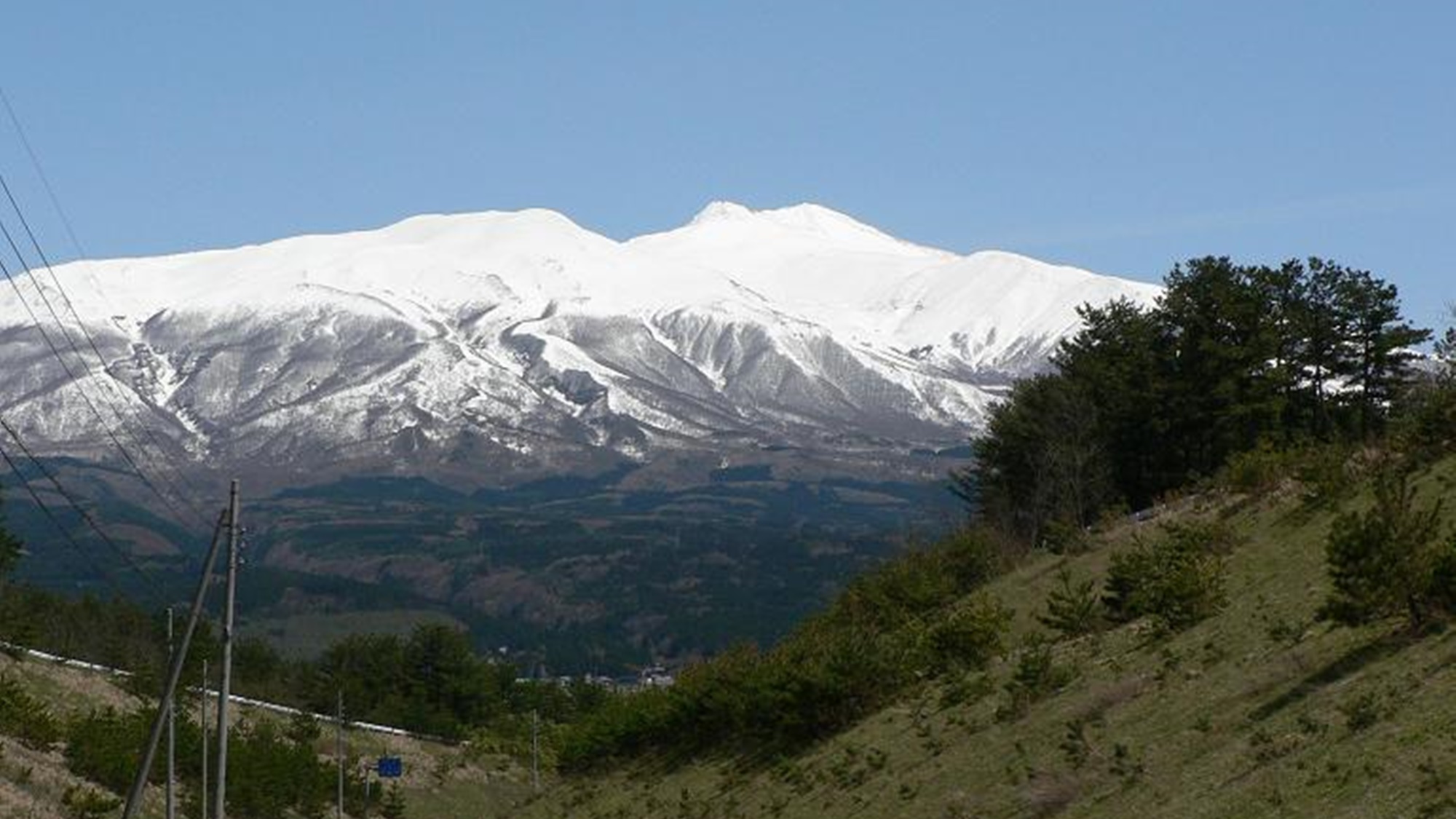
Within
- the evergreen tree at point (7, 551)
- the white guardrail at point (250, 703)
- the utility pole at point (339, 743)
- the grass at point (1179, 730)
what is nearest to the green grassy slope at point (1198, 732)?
the grass at point (1179, 730)

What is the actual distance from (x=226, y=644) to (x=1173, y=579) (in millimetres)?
21419

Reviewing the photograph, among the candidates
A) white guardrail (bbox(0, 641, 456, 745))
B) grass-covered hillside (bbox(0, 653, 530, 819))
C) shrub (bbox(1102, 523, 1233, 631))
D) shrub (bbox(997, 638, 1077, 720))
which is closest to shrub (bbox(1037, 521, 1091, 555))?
shrub (bbox(1102, 523, 1233, 631))

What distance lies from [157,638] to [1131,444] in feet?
278

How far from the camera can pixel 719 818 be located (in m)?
48.2

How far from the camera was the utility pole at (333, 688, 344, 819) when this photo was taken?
86.2 meters

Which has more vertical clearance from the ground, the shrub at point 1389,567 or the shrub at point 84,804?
the shrub at point 1389,567

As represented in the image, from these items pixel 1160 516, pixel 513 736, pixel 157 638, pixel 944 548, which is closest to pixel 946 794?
pixel 1160 516

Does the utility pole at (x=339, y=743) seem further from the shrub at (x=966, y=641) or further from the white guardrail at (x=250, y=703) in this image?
the shrub at (x=966, y=641)

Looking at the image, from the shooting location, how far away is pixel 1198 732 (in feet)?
105

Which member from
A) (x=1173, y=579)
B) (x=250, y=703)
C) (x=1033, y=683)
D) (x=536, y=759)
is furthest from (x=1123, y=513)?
(x=250, y=703)

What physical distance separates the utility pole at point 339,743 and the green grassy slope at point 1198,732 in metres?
33.1

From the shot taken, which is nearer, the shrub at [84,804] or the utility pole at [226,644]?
the utility pole at [226,644]

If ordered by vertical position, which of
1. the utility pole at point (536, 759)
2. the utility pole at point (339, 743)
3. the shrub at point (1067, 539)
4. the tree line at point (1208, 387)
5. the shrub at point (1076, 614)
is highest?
the tree line at point (1208, 387)

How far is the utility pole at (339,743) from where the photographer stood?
283 ft
